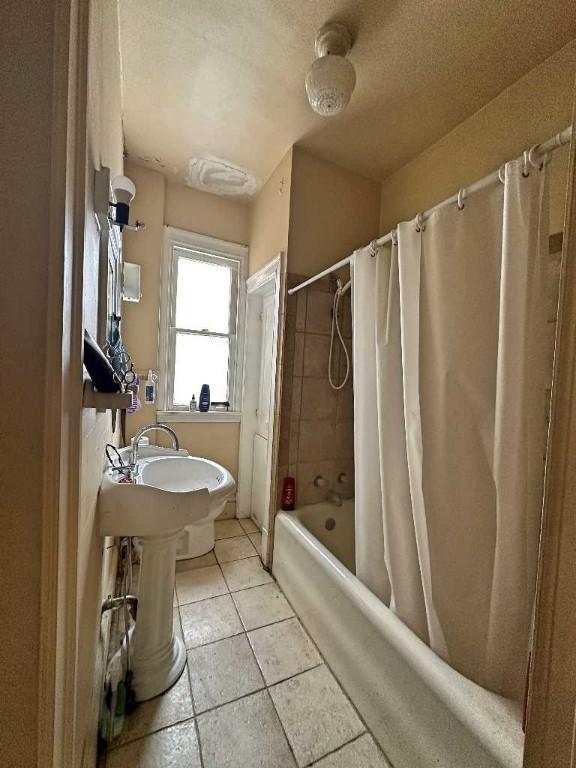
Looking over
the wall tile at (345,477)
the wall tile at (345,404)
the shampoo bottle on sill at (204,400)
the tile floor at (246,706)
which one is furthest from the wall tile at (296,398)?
the tile floor at (246,706)

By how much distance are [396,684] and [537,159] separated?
5.23 ft

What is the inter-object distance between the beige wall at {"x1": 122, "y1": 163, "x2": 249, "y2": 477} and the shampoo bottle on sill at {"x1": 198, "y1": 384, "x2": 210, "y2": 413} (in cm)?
12

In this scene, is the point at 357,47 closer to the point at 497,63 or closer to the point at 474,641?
the point at 497,63

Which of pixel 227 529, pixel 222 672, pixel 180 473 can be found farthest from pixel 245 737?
pixel 227 529

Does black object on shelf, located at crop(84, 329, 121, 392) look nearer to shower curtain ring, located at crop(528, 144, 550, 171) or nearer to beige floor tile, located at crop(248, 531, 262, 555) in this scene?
shower curtain ring, located at crop(528, 144, 550, 171)

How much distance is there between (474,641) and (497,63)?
2.16 meters

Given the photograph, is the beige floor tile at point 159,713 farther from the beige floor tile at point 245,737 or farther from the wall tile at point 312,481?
the wall tile at point 312,481

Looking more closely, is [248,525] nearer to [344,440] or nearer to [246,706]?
[344,440]

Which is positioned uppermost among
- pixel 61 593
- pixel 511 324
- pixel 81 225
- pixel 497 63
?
pixel 497 63

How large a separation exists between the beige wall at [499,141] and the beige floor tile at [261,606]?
6.76ft

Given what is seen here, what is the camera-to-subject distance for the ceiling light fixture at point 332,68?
3.66ft

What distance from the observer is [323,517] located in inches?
70.8

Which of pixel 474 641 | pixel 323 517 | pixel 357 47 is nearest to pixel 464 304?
pixel 474 641

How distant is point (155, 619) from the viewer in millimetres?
1117
